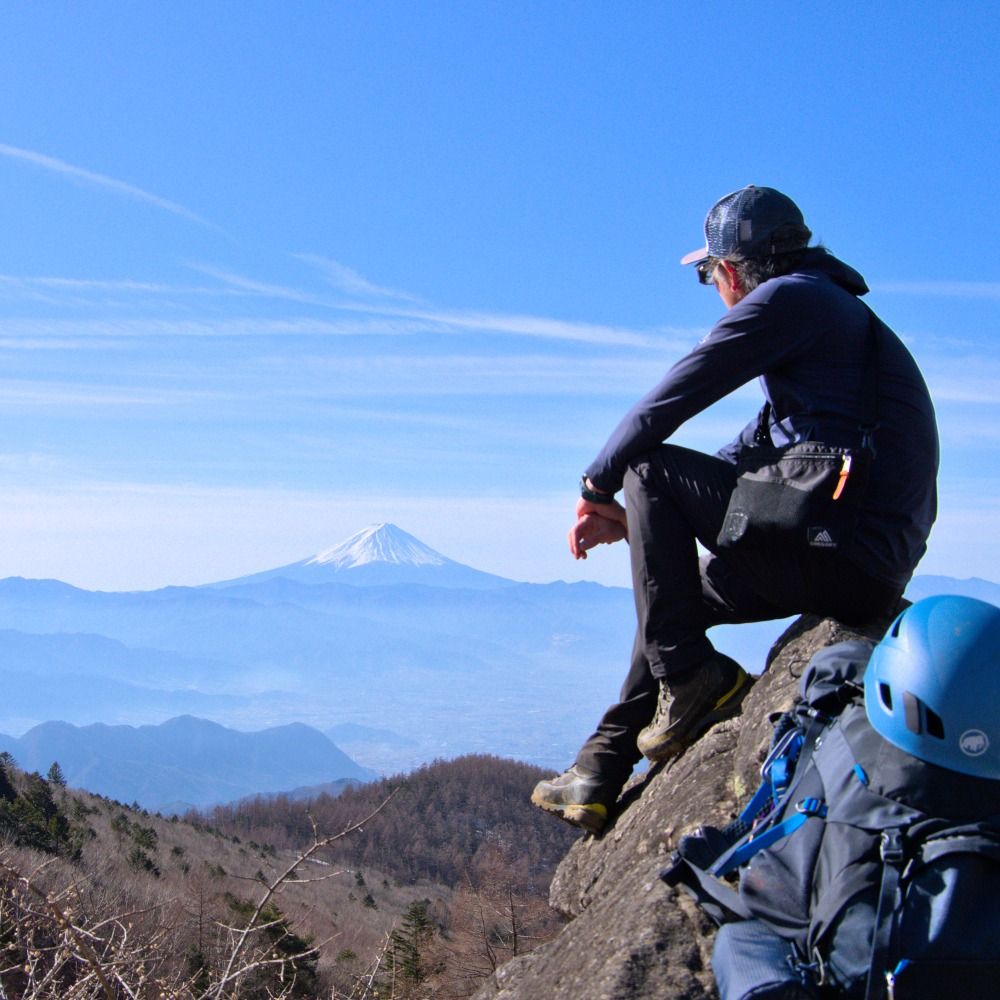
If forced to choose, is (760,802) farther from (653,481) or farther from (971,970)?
(653,481)

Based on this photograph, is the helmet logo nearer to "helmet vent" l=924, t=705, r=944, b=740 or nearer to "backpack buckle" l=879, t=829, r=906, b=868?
"helmet vent" l=924, t=705, r=944, b=740

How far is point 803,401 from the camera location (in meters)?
4.56

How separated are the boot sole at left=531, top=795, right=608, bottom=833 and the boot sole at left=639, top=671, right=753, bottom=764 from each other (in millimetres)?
439

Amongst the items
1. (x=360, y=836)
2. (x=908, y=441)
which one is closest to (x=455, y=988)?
(x=908, y=441)

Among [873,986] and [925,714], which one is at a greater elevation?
[925,714]

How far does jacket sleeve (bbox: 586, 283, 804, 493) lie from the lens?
14.7 feet

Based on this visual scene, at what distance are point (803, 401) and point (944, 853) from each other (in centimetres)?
227

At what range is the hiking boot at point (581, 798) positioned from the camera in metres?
5.37

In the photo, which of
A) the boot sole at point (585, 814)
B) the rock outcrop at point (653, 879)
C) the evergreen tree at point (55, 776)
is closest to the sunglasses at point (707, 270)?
the rock outcrop at point (653, 879)

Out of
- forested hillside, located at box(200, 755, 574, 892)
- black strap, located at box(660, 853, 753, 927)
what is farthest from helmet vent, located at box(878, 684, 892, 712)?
forested hillside, located at box(200, 755, 574, 892)

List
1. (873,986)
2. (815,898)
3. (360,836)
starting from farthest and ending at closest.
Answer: (360,836), (815,898), (873,986)

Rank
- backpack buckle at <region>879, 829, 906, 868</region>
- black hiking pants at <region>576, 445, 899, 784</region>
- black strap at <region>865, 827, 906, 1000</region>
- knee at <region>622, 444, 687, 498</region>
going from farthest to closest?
knee at <region>622, 444, 687, 498</region>
black hiking pants at <region>576, 445, 899, 784</region>
backpack buckle at <region>879, 829, 906, 868</region>
black strap at <region>865, 827, 906, 1000</region>

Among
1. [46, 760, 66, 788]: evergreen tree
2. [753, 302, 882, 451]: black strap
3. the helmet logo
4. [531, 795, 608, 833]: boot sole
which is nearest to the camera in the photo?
the helmet logo

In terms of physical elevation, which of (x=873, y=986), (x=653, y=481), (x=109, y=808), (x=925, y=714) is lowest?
(x=109, y=808)
